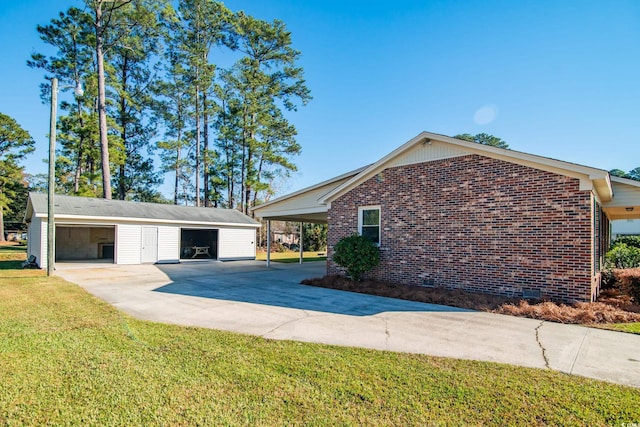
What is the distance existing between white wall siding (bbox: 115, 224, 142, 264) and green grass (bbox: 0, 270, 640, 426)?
13.0 m

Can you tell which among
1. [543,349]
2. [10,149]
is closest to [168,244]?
[543,349]

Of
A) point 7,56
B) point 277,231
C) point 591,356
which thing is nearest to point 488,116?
point 591,356

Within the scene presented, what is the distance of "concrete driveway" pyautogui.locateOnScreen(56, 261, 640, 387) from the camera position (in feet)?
14.7

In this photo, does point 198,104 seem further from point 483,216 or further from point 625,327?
point 625,327

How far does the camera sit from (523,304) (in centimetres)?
718

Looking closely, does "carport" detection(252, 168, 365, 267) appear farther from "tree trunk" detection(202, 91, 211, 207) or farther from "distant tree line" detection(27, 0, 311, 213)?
"tree trunk" detection(202, 91, 211, 207)

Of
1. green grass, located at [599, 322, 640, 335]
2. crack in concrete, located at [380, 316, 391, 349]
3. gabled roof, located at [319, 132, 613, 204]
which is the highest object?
gabled roof, located at [319, 132, 613, 204]

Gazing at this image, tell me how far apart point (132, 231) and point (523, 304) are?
17.3 m

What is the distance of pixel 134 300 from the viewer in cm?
806

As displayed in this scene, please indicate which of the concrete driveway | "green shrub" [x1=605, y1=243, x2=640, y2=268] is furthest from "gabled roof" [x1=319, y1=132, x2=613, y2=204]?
"green shrub" [x1=605, y1=243, x2=640, y2=268]

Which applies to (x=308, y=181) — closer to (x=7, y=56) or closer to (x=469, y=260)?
(x=7, y=56)

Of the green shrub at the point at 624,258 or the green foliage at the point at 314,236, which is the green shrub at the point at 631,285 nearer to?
the green shrub at the point at 624,258

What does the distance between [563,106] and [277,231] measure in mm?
27325

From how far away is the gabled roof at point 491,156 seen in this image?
7141 mm
